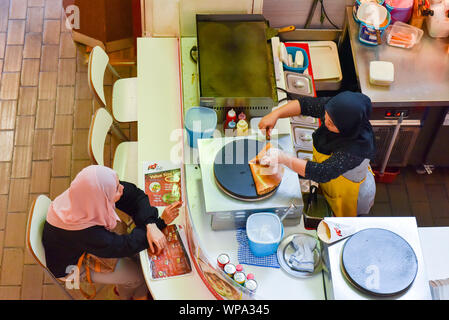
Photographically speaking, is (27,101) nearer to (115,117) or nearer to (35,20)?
(35,20)

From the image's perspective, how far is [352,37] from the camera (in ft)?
11.4

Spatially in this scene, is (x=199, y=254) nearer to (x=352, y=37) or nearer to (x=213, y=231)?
(x=213, y=231)

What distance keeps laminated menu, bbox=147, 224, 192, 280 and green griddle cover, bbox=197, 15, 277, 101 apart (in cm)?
82

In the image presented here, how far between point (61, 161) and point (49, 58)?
1.11 meters

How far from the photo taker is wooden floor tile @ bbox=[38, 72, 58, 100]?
4.14 m

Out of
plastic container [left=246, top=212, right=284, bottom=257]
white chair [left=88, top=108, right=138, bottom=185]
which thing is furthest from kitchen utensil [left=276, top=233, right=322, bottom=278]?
white chair [left=88, top=108, right=138, bottom=185]

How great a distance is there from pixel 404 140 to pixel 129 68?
8.09 feet

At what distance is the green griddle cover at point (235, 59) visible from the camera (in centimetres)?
266

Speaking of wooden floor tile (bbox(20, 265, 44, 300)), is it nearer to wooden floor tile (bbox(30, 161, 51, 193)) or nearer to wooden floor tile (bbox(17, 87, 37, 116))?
wooden floor tile (bbox(30, 161, 51, 193))

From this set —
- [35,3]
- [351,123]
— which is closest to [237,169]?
[351,123]

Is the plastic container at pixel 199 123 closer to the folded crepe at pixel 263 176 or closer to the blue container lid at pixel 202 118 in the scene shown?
the blue container lid at pixel 202 118

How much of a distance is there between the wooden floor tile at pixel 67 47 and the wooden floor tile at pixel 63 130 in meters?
0.66

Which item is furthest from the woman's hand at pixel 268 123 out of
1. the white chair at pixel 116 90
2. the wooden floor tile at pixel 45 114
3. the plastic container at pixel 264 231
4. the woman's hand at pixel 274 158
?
the wooden floor tile at pixel 45 114

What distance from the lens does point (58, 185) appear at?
3707 millimetres
